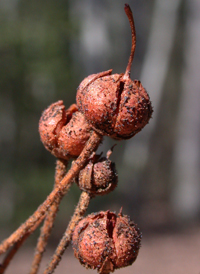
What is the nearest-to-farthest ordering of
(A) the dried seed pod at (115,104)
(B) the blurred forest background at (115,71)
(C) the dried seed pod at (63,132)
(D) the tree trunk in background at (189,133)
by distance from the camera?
(A) the dried seed pod at (115,104)
(C) the dried seed pod at (63,132)
(B) the blurred forest background at (115,71)
(D) the tree trunk in background at (189,133)

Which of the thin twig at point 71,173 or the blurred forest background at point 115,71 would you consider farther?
the blurred forest background at point 115,71

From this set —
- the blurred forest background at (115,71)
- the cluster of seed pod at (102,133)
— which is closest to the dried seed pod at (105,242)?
the cluster of seed pod at (102,133)

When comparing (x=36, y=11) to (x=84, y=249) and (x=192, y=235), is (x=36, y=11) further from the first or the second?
(x=84, y=249)

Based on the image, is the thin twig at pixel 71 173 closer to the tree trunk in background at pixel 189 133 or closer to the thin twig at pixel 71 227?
the thin twig at pixel 71 227

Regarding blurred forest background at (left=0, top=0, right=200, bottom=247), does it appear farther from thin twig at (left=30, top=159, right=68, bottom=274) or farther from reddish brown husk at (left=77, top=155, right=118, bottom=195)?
reddish brown husk at (left=77, top=155, right=118, bottom=195)

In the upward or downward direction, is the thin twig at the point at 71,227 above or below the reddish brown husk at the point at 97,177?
below

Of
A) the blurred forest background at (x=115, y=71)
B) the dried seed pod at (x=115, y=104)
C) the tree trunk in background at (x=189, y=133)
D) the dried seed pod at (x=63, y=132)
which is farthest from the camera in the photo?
the tree trunk in background at (x=189, y=133)

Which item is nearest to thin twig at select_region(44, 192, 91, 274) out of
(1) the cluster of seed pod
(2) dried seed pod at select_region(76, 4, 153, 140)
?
(1) the cluster of seed pod

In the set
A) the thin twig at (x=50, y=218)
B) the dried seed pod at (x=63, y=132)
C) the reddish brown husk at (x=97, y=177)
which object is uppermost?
the dried seed pod at (x=63, y=132)
